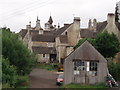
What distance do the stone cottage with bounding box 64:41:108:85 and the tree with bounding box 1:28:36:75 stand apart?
5.22 metres


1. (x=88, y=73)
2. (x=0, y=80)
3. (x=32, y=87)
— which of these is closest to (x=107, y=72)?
(x=88, y=73)

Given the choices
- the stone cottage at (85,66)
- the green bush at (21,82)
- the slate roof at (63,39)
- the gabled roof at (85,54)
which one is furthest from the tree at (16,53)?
the slate roof at (63,39)

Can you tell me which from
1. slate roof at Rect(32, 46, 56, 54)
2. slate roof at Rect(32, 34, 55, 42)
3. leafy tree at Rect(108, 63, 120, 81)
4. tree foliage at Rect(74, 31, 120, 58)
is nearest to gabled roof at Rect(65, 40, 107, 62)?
leafy tree at Rect(108, 63, 120, 81)

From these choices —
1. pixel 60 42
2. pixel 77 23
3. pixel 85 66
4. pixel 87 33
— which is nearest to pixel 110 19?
pixel 87 33

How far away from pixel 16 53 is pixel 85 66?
8.61 meters

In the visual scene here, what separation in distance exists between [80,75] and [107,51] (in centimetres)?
1453

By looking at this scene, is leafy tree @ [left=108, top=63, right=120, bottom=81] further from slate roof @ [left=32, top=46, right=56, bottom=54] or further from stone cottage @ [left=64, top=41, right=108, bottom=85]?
slate roof @ [left=32, top=46, right=56, bottom=54]

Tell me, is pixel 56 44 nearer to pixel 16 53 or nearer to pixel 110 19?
pixel 110 19

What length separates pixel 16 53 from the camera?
38.0 meters

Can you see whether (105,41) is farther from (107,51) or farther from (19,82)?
(19,82)

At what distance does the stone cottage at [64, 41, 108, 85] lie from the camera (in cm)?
3850

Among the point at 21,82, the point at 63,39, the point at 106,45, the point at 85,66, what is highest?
the point at 63,39

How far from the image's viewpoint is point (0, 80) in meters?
27.6

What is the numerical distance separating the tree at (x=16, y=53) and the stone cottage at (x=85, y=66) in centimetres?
522
